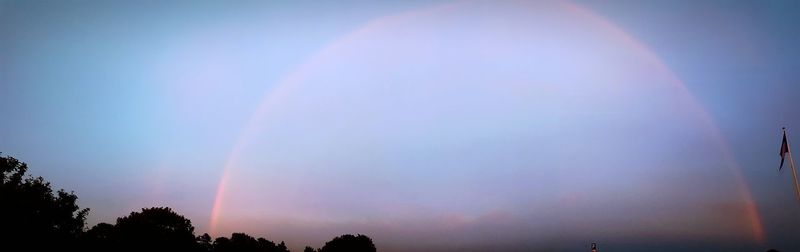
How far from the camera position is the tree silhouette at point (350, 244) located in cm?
9450

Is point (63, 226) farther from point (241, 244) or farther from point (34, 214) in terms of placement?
point (241, 244)

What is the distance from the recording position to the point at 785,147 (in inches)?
1473

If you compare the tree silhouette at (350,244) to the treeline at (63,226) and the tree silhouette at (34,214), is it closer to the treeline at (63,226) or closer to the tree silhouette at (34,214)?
the treeline at (63,226)

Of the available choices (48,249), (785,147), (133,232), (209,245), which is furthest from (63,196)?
(785,147)

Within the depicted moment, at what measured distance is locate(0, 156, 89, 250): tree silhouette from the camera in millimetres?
36688

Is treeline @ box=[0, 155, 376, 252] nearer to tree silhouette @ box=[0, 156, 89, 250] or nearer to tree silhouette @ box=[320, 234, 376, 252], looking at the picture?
tree silhouette @ box=[0, 156, 89, 250]

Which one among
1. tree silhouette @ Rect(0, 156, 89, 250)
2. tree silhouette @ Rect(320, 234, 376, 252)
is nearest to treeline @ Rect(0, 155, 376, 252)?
tree silhouette @ Rect(0, 156, 89, 250)

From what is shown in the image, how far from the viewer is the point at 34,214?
39.3 m

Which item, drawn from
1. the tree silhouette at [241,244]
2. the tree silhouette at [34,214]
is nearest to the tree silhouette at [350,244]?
the tree silhouette at [241,244]

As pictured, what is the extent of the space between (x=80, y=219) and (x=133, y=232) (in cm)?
1963

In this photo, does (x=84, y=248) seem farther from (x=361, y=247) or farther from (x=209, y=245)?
(x=361, y=247)

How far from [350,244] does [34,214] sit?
60.8 m

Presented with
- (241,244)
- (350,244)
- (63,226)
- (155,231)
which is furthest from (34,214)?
(350,244)

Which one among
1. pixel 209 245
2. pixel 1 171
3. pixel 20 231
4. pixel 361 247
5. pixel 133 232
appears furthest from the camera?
pixel 361 247
